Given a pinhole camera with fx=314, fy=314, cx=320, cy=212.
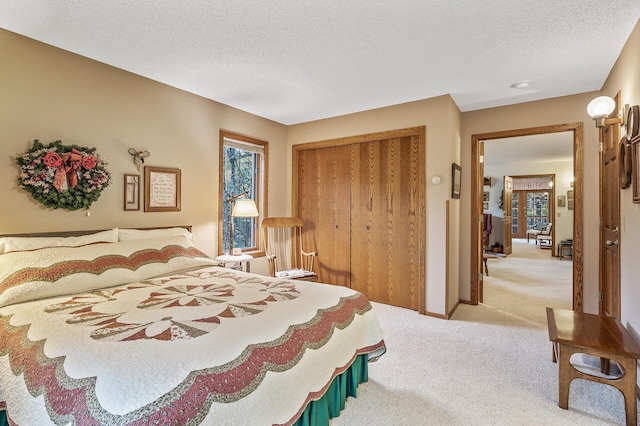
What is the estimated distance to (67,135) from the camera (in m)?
2.54

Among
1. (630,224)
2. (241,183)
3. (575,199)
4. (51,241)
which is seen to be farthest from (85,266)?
(575,199)

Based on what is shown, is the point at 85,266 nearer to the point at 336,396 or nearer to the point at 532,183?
the point at 336,396

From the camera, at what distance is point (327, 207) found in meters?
4.53

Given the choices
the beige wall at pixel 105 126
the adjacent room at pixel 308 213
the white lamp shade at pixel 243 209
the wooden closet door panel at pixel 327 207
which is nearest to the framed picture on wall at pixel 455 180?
the adjacent room at pixel 308 213

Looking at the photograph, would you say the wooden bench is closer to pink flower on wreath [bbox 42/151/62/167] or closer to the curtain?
pink flower on wreath [bbox 42/151/62/167]

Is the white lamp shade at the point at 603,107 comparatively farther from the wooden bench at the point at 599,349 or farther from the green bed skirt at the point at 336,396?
the green bed skirt at the point at 336,396

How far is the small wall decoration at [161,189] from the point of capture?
121 inches

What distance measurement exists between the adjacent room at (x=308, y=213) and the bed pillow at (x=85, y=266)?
1 centimetres

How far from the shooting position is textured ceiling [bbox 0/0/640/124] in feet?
6.61

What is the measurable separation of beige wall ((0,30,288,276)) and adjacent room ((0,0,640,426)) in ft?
0.05

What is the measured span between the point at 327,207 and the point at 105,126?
9.02ft

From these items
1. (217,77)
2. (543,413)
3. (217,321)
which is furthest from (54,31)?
(543,413)

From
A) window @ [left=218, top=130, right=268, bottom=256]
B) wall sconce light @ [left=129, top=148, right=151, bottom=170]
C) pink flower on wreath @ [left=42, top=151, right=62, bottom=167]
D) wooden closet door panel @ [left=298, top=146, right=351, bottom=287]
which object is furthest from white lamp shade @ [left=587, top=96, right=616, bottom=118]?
pink flower on wreath @ [left=42, top=151, right=62, bottom=167]

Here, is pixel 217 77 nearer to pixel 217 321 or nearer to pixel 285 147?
pixel 285 147
